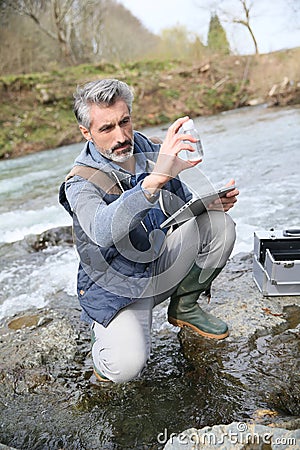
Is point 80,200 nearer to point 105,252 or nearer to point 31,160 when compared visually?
point 105,252

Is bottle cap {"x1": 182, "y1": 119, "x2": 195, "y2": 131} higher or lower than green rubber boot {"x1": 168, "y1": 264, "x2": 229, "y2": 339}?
higher

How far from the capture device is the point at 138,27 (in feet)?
106

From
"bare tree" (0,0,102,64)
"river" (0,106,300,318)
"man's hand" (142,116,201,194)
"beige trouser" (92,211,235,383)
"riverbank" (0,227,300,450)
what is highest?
"bare tree" (0,0,102,64)

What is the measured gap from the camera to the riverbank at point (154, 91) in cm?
1502

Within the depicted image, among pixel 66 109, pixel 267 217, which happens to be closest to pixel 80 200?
pixel 267 217

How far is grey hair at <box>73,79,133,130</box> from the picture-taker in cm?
204

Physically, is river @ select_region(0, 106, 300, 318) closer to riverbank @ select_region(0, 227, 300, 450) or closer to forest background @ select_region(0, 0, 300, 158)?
riverbank @ select_region(0, 227, 300, 450)

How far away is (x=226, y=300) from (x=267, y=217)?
2310mm

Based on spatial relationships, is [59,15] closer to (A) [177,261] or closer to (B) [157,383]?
(A) [177,261]

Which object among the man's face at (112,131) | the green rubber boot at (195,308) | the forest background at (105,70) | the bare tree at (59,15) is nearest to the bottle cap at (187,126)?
the man's face at (112,131)

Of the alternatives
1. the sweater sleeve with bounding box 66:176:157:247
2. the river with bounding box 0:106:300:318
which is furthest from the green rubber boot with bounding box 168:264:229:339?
the sweater sleeve with bounding box 66:176:157:247

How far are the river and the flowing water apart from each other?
0.01 metres

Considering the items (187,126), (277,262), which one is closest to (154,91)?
(277,262)

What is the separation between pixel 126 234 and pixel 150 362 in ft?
2.77
